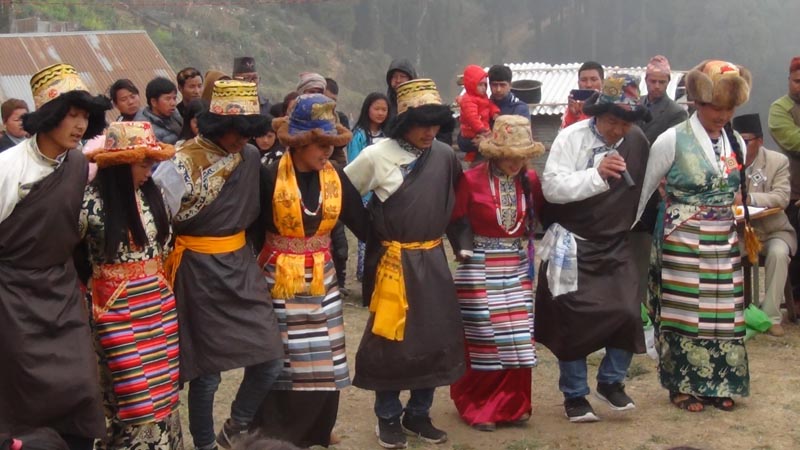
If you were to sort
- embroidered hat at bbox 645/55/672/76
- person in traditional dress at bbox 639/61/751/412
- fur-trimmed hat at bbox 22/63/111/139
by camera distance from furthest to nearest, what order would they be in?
embroidered hat at bbox 645/55/672/76, person in traditional dress at bbox 639/61/751/412, fur-trimmed hat at bbox 22/63/111/139

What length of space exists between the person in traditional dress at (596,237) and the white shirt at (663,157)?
0.19 feet

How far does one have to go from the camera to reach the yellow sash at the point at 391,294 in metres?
5.62

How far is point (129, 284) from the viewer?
4.66 m

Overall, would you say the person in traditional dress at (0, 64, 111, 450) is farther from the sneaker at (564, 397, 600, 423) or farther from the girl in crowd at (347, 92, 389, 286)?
the girl in crowd at (347, 92, 389, 286)

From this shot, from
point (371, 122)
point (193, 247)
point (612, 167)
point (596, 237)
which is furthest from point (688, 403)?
point (371, 122)

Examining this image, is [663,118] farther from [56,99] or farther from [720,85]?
[56,99]

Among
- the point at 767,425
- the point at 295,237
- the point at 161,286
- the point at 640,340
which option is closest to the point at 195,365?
the point at 161,286

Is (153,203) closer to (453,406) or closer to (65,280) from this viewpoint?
(65,280)

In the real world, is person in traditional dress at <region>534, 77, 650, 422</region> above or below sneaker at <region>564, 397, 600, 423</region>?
above

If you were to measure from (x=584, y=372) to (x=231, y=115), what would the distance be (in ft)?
8.59

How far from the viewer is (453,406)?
21.8 ft

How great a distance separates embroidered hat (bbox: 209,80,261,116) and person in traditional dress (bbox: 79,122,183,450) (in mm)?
445

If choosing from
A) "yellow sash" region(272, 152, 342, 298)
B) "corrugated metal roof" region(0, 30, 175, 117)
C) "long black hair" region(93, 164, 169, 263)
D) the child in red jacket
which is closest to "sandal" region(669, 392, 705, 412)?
"yellow sash" region(272, 152, 342, 298)

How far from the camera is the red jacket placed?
871 centimetres
